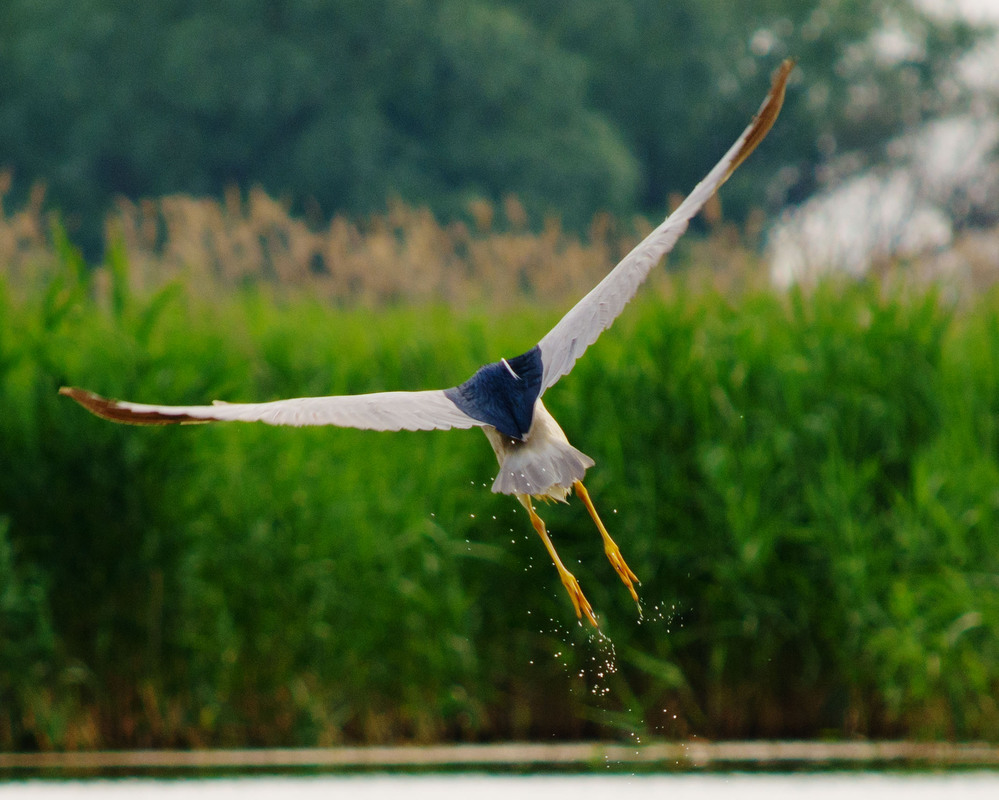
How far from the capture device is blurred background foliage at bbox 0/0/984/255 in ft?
69.1

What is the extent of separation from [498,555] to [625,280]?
13.9 feet

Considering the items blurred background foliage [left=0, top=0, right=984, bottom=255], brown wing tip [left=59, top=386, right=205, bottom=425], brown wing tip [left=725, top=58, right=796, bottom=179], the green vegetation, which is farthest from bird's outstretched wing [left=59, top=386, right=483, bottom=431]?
blurred background foliage [left=0, top=0, right=984, bottom=255]

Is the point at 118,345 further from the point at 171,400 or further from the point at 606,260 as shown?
the point at 606,260

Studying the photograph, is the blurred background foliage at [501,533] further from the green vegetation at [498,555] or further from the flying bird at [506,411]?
the flying bird at [506,411]

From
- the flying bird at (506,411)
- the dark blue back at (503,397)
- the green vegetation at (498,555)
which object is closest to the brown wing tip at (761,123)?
the flying bird at (506,411)

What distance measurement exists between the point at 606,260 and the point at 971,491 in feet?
8.80

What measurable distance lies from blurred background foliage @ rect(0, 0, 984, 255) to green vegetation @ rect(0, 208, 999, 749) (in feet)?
43.8

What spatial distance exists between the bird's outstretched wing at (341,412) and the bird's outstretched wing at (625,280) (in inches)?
5.8

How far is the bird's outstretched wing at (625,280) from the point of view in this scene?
6.67 feet

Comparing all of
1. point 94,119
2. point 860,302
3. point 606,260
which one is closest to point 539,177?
point 94,119

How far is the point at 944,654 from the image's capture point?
19.7 feet

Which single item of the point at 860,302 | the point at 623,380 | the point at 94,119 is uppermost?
the point at 860,302

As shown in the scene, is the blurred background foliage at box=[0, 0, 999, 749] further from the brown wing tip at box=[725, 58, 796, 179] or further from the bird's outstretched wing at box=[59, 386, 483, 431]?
the bird's outstretched wing at box=[59, 386, 483, 431]

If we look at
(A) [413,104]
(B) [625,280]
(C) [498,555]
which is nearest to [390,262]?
(C) [498,555]
